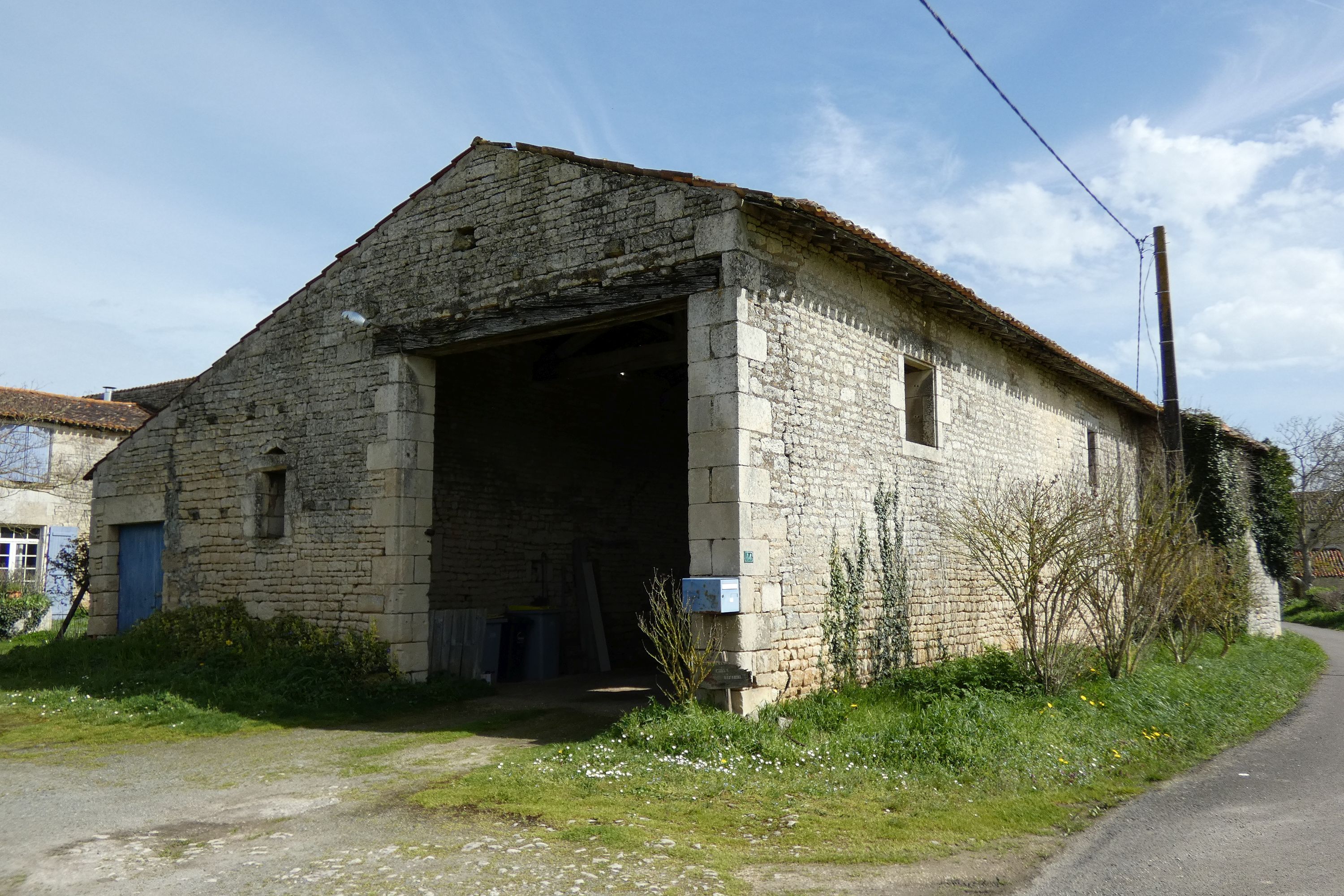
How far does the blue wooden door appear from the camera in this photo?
11.9 metres

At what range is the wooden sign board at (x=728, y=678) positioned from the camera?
7.23 meters

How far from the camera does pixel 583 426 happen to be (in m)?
13.2

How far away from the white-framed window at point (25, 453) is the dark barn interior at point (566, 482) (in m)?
12.2

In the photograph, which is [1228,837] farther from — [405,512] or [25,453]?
[25,453]

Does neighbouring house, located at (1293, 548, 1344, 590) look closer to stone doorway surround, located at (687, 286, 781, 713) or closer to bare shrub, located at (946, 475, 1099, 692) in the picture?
bare shrub, located at (946, 475, 1099, 692)

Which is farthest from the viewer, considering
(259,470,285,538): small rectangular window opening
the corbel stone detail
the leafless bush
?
(259,470,285,538): small rectangular window opening

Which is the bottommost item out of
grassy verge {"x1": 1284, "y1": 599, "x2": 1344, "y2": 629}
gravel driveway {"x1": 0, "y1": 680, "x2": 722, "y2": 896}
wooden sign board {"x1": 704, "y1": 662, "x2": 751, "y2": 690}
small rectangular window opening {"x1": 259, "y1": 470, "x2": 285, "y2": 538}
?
grassy verge {"x1": 1284, "y1": 599, "x2": 1344, "y2": 629}

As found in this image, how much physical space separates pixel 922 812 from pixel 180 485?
994 centimetres

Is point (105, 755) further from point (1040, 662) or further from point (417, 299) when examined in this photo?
point (1040, 662)

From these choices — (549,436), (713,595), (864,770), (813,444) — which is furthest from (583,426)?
(864,770)

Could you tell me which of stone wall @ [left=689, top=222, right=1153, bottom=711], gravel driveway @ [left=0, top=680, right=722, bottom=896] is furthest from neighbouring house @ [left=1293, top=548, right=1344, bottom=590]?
gravel driveway @ [left=0, top=680, right=722, bottom=896]

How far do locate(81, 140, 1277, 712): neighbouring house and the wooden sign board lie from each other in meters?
0.10

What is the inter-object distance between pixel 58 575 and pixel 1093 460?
1853 cm

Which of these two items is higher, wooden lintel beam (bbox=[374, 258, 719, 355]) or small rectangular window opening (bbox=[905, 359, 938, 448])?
wooden lintel beam (bbox=[374, 258, 719, 355])
